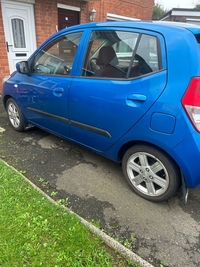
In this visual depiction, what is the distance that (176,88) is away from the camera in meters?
1.77

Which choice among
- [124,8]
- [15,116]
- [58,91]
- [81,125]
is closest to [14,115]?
[15,116]

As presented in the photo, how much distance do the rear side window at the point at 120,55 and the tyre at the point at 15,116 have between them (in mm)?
1749

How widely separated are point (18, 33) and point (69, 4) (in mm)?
2254

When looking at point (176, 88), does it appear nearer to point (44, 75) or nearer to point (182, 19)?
point (44, 75)

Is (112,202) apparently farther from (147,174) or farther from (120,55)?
(120,55)

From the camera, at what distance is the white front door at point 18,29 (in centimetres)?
600

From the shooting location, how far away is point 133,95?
201cm

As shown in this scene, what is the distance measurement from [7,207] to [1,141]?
5.70 ft

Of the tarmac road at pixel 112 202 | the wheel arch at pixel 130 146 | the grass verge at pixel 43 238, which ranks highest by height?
the wheel arch at pixel 130 146

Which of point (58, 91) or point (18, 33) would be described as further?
point (18, 33)

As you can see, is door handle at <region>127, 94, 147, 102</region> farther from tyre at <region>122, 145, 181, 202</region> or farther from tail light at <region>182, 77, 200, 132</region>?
tyre at <region>122, 145, 181, 202</region>

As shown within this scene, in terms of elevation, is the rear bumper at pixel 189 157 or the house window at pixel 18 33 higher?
the house window at pixel 18 33

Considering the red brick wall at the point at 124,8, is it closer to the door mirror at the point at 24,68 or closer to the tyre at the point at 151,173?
the door mirror at the point at 24,68

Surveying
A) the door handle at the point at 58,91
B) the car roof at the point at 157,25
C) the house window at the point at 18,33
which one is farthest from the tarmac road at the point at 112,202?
the house window at the point at 18,33
